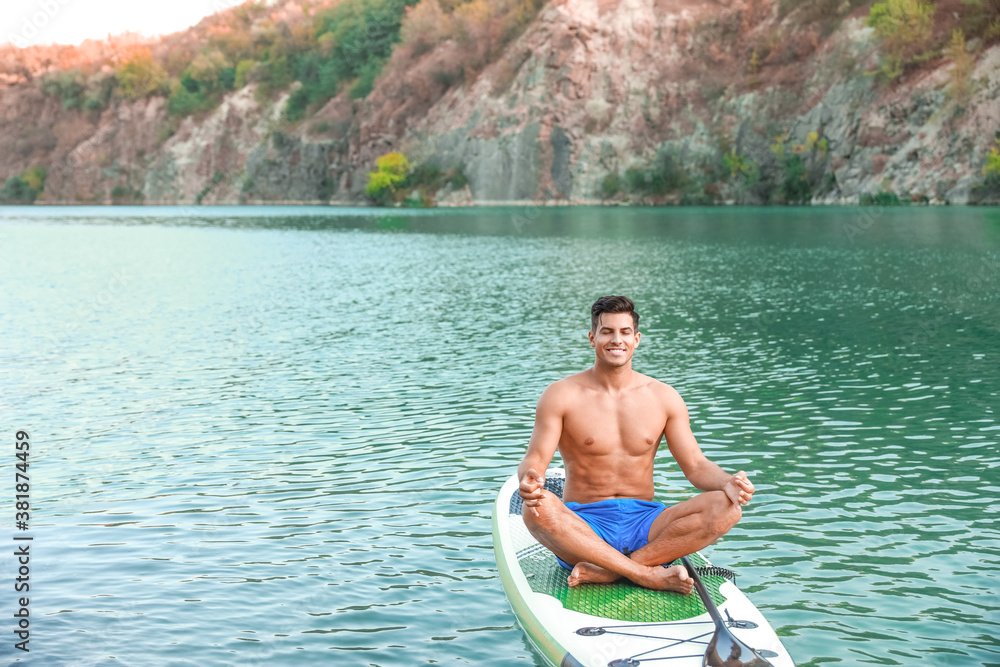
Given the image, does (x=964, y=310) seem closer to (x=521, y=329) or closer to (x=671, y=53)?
(x=521, y=329)

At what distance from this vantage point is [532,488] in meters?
6.87

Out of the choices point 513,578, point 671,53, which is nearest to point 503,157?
point 671,53

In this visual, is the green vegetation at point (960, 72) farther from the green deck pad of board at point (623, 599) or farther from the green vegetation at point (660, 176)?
A: the green deck pad of board at point (623, 599)

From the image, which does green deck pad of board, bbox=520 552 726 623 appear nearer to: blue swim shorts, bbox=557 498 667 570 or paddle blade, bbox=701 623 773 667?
blue swim shorts, bbox=557 498 667 570

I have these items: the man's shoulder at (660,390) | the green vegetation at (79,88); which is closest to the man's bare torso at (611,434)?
the man's shoulder at (660,390)

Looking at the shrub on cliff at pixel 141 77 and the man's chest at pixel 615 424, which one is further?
the shrub on cliff at pixel 141 77

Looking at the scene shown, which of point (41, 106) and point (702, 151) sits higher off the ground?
point (41, 106)

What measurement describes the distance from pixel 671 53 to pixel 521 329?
88.9 m

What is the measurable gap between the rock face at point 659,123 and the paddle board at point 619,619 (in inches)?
2969

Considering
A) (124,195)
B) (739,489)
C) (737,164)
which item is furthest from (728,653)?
(124,195)

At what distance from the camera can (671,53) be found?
106m

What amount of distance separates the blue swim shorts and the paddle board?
30 cm

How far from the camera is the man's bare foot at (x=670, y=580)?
23.2 ft

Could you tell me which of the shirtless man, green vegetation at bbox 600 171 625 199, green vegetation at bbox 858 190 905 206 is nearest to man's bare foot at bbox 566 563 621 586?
the shirtless man
